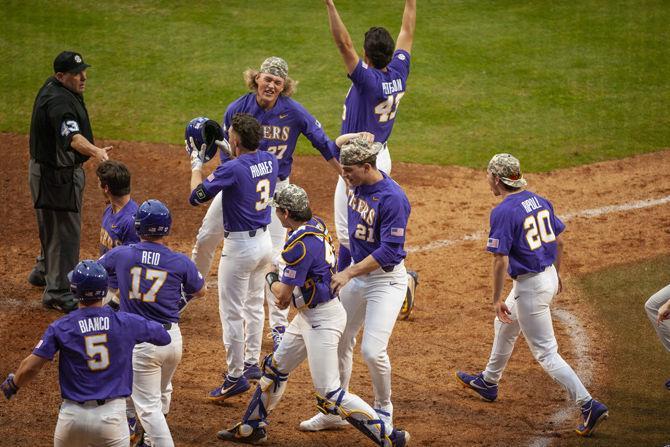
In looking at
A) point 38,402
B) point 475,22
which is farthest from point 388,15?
point 38,402

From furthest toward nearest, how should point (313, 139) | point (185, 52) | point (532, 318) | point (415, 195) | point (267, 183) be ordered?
point (185, 52) → point (415, 195) → point (313, 139) → point (267, 183) → point (532, 318)

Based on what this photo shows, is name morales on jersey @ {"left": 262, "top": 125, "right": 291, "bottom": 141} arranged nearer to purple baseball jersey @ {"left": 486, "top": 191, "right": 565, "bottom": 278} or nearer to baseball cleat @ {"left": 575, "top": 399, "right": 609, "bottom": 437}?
purple baseball jersey @ {"left": 486, "top": 191, "right": 565, "bottom": 278}

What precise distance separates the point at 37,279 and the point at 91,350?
173 inches

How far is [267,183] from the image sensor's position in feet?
25.6

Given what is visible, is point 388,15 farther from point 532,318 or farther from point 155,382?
point 155,382

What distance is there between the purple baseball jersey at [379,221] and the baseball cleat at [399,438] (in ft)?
3.92

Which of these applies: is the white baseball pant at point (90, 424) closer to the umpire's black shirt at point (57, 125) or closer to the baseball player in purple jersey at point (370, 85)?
the baseball player in purple jersey at point (370, 85)

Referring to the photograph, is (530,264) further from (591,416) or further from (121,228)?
(121,228)

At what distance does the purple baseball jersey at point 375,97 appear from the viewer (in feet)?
27.6

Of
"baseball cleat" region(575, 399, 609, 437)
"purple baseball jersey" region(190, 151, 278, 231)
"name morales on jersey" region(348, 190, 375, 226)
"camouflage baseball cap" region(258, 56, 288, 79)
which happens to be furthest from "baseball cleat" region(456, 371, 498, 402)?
"camouflage baseball cap" region(258, 56, 288, 79)

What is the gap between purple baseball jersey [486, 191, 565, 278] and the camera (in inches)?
284

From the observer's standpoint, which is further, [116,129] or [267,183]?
[116,129]

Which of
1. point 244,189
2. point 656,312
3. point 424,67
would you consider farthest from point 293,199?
point 424,67

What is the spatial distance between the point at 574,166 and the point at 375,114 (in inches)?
209
